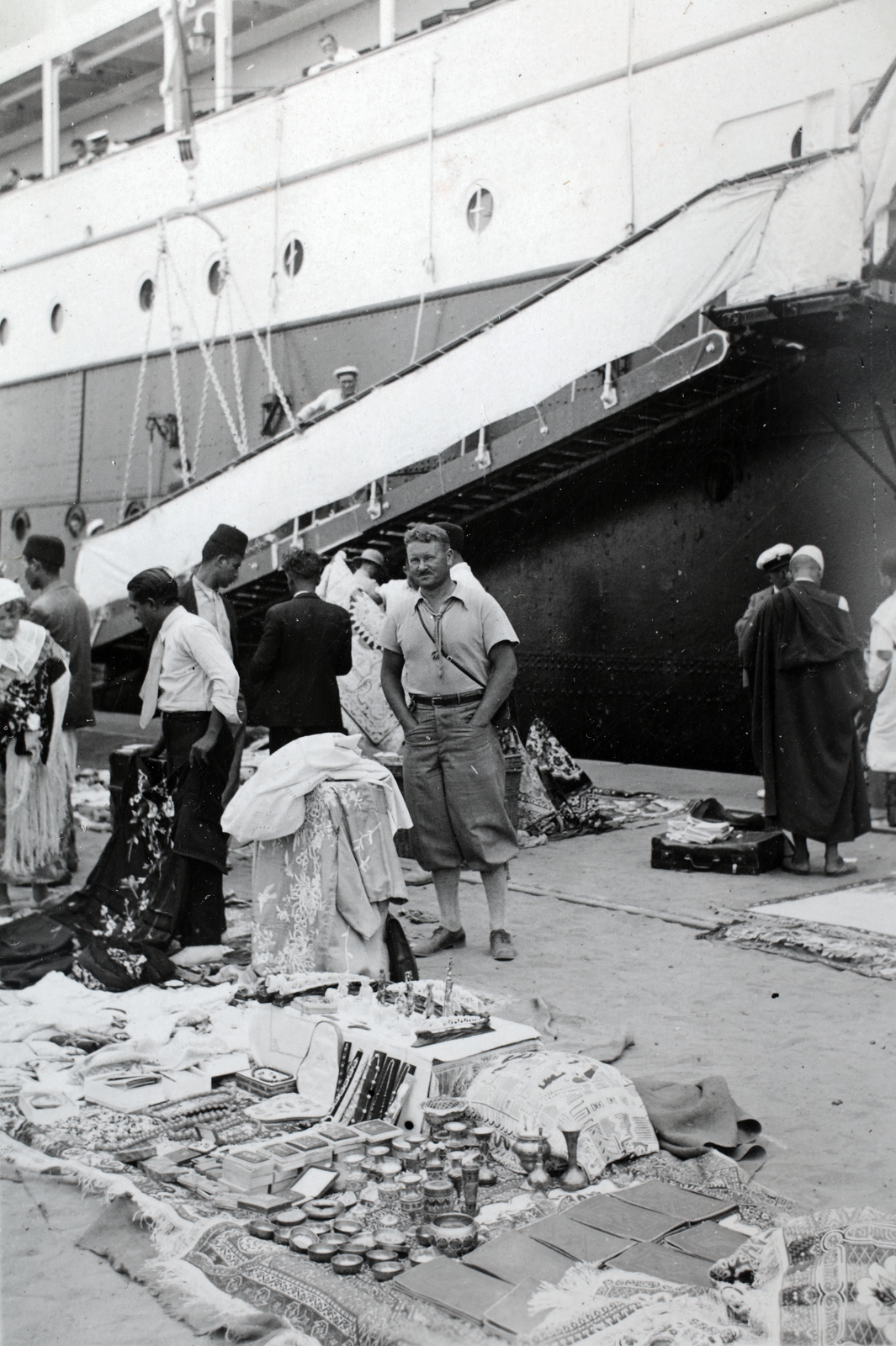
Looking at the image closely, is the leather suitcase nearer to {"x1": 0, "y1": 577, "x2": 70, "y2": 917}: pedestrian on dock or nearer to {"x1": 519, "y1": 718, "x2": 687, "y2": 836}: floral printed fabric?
{"x1": 519, "y1": 718, "x2": 687, "y2": 836}: floral printed fabric

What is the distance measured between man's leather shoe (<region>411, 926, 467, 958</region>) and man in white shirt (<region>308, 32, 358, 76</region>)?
11.4 metres

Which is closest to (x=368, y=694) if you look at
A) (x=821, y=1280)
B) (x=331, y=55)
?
(x=821, y=1280)

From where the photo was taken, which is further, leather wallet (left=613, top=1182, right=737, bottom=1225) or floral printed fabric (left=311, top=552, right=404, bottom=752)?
floral printed fabric (left=311, top=552, right=404, bottom=752)

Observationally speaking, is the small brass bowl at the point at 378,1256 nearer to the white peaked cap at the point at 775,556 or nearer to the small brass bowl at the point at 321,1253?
the small brass bowl at the point at 321,1253

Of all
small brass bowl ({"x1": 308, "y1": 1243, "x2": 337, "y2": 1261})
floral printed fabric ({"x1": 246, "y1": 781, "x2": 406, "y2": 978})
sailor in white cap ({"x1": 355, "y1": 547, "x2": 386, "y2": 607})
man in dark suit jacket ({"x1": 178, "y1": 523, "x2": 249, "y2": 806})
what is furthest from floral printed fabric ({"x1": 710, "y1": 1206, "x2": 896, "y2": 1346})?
sailor in white cap ({"x1": 355, "y1": 547, "x2": 386, "y2": 607})


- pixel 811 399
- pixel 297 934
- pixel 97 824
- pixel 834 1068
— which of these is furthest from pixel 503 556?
pixel 834 1068

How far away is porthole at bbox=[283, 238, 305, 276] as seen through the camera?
14812 mm

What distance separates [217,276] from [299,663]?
1059cm

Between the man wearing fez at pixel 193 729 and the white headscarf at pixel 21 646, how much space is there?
106cm

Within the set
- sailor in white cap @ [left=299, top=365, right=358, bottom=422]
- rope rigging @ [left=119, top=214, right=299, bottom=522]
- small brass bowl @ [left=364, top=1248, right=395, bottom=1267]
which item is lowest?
small brass bowl @ [left=364, top=1248, right=395, bottom=1267]

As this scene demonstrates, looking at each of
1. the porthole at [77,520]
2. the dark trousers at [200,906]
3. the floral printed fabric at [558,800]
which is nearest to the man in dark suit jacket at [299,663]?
the dark trousers at [200,906]

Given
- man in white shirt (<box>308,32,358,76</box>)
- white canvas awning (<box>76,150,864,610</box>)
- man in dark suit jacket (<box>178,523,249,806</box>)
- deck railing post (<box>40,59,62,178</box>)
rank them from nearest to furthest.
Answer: man in dark suit jacket (<box>178,523,249,806</box>), white canvas awning (<box>76,150,864,610</box>), man in white shirt (<box>308,32,358,76</box>), deck railing post (<box>40,59,62,178</box>)

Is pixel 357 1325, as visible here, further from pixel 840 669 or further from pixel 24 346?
pixel 24 346

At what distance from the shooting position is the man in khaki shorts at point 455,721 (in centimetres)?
562
